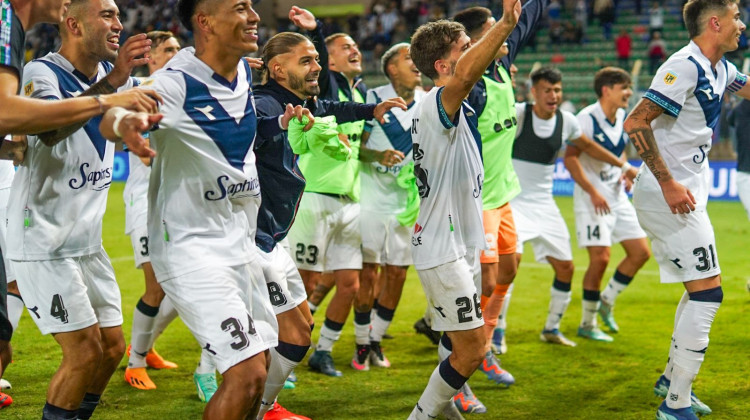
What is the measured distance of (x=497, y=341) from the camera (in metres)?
7.32

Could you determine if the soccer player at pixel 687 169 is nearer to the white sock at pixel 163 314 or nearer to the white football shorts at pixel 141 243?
the white sock at pixel 163 314

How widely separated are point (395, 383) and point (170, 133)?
3.35 m

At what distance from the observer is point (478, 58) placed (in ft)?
13.9

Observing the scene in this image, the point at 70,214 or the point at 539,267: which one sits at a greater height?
the point at 70,214

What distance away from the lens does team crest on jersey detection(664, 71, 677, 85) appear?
17.3ft

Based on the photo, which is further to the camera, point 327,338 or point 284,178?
point 327,338

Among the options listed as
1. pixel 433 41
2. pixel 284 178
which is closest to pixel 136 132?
pixel 284 178

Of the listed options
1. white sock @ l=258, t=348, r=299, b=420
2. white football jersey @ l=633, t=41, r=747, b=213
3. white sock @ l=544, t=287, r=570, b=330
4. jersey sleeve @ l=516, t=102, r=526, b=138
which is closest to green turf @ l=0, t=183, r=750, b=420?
white sock @ l=544, t=287, r=570, b=330

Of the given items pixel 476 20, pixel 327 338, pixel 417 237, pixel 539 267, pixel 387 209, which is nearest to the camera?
pixel 417 237

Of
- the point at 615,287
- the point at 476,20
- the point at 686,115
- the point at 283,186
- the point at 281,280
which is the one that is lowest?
the point at 615,287

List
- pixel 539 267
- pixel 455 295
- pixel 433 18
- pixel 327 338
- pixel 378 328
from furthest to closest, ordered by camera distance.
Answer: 1. pixel 433 18
2. pixel 539 267
3. pixel 378 328
4. pixel 327 338
5. pixel 455 295

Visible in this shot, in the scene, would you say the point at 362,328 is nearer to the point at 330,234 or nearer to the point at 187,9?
the point at 330,234

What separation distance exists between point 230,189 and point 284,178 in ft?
3.76

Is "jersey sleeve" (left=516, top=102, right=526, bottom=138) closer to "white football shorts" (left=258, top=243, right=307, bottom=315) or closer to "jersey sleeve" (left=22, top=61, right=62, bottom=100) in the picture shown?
"white football shorts" (left=258, top=243, right=307, bottom=315)
